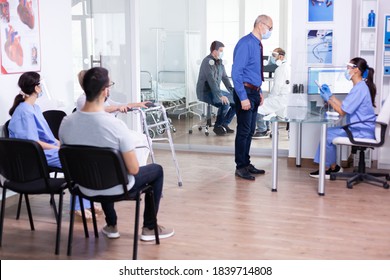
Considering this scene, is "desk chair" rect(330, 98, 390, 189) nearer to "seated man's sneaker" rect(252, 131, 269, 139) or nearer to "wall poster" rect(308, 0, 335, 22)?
"wall poster" rect(308, 0, 335, 22)

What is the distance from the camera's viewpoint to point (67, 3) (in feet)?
19.5

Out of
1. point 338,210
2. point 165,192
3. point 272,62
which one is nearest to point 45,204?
point 165,192

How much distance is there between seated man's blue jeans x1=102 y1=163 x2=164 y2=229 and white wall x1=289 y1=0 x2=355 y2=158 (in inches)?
117

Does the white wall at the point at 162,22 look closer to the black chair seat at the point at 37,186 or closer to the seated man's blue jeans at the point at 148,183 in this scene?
the seated man's blue jeans at the point at 148,183

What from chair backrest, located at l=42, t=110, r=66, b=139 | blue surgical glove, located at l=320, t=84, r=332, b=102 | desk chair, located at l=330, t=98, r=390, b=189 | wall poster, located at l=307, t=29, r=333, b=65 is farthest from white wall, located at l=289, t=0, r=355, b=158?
chair backrest, located at l=42, t=110, r=66, b=139

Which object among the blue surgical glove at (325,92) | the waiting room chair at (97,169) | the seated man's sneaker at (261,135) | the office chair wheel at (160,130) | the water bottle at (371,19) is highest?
the water bottle at (371,19)

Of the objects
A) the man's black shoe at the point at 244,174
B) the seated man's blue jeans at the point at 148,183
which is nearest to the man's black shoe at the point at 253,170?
the man's black shoe at the point at 244,174

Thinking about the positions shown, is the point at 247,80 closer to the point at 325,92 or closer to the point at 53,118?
the point at 325,92

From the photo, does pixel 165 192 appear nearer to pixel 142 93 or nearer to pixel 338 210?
pixel 338 210

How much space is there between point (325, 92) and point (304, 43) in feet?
2.60

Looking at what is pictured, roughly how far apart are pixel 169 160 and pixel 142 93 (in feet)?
3.55

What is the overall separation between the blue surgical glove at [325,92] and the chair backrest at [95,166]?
301 centimetres

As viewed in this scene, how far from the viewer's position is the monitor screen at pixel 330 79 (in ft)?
21.3

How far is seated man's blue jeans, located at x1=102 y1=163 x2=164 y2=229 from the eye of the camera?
385 centimetres
